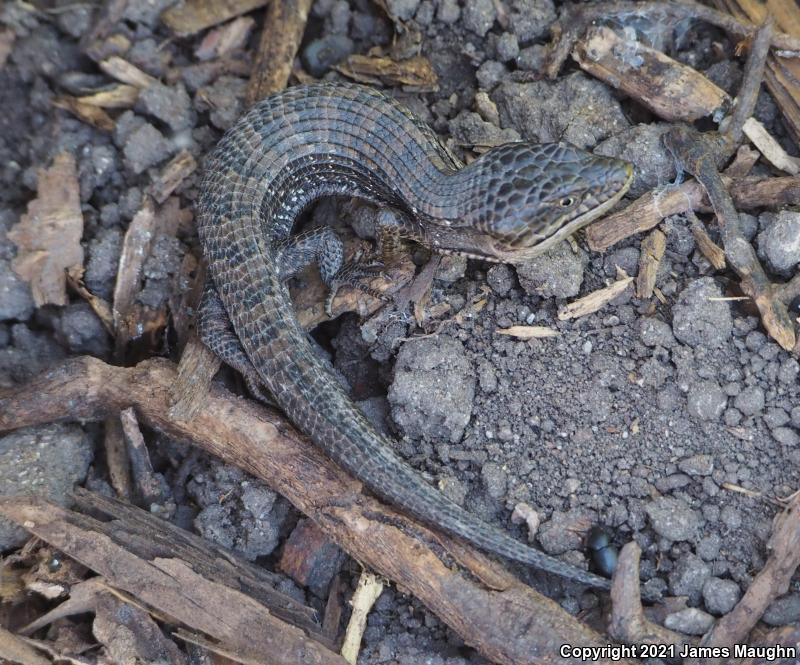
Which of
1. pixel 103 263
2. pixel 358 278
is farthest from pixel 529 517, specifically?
pixel 103 263

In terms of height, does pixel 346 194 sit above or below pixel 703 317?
above

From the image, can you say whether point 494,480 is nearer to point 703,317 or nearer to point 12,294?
point 703,317

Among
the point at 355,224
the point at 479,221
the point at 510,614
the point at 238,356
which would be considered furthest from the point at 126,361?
the point at 510,614

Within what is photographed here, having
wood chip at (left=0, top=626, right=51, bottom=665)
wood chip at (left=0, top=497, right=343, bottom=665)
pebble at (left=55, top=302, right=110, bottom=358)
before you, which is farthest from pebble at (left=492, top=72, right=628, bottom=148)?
wood chip at (left=0, top=626, right=51, bottom=665)

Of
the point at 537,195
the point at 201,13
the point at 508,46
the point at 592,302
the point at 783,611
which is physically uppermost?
the point at 201,13

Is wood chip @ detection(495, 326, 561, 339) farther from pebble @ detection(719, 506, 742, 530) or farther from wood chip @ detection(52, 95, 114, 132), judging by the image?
wood chip @ detection(52, 95, 114, 132)

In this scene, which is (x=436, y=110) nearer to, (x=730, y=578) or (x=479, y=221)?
(x=479, y=221)
